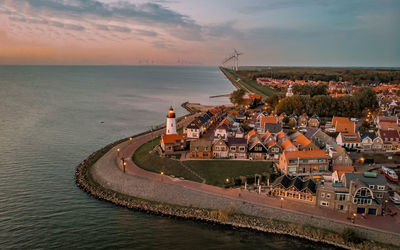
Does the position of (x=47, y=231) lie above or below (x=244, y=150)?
below

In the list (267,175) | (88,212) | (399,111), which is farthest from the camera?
(399,111)

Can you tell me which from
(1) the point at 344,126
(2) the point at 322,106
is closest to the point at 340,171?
(1) the point at 344,126

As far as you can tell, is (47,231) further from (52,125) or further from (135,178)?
(52,125)

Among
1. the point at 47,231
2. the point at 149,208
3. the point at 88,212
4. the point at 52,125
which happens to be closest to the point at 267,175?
the point at 149,208

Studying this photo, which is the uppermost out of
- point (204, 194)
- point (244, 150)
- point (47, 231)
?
point (244, 150)

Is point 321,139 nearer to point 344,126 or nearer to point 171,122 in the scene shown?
point 344,126

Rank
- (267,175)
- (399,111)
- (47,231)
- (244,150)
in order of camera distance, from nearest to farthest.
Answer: (47,231), (267,175), (244,150), (399,111)

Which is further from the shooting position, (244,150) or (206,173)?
(244,150)
